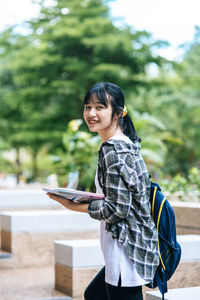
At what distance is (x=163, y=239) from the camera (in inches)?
90.4

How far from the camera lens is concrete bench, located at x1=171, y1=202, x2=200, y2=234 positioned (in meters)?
4.84

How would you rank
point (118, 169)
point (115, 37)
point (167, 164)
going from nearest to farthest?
point (118, 169)
point (115, 37)
point (167, 164)

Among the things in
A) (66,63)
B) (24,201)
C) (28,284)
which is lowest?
(28,284)

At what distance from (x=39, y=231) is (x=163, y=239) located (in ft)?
10.2

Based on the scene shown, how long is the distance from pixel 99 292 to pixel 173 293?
614 mm

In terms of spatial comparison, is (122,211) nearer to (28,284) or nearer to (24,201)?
(28,284)

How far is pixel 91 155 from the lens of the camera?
26.0 feet

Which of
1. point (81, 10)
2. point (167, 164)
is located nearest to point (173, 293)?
point (81, 10)

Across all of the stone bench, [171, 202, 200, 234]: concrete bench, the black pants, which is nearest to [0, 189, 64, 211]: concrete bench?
[171, 202, 200, 234]: concrete bench

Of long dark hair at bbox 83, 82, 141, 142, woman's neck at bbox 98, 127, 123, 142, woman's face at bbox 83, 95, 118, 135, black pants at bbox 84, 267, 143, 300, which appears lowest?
black pants at bbox 84, 267, 143, 300

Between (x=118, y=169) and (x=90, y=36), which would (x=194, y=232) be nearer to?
(x=118, y=169)

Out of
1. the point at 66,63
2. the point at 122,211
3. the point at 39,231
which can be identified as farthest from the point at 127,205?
the point at 66,63

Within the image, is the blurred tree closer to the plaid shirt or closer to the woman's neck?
the woman's neck

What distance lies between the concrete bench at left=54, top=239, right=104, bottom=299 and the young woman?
1660 millimetres
